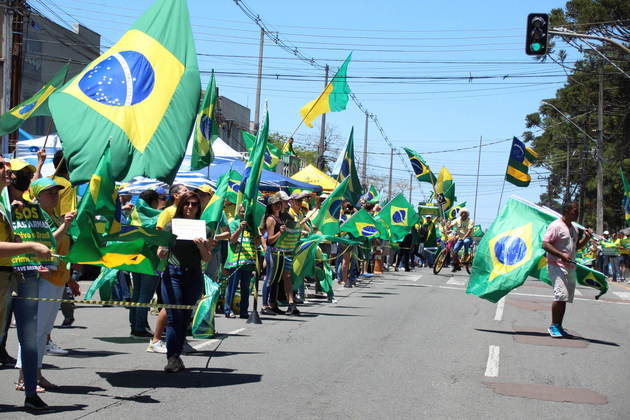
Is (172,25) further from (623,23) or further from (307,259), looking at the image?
(623,23)

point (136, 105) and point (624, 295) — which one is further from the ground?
point (136, 105)

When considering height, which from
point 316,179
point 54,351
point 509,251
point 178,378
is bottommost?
point 54,351

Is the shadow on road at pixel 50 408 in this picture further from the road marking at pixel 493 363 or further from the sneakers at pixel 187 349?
the road marking at pixel 493 363

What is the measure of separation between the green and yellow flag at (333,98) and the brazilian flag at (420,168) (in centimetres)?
1098

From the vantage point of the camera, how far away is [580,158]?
66.8m

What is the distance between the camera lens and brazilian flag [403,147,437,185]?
31750 millimetres

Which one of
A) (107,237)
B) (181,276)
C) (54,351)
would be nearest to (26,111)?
(54,351)

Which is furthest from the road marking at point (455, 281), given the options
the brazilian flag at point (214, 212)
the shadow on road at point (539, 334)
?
the brazilian flag at point (214, 212)

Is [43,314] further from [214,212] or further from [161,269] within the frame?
[214,212]

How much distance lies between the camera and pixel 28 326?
671cm

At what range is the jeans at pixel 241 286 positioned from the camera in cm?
1355

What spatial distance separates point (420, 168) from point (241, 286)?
19.4 m

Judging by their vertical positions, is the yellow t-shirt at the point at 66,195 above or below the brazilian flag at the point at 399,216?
above

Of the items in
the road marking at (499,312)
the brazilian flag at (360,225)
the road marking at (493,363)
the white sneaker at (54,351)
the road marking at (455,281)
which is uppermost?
the brazilian flag at (360,225)
